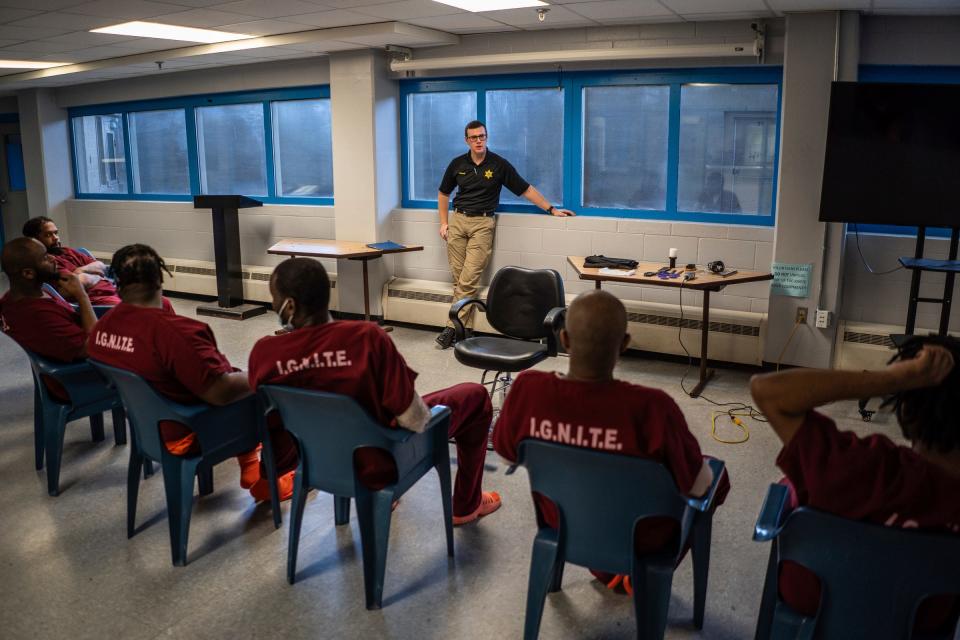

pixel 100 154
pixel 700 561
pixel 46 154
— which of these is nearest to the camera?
pixel 700 561

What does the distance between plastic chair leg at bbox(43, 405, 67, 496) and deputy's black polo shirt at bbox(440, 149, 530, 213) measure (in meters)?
3.60

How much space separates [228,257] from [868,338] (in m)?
5.79

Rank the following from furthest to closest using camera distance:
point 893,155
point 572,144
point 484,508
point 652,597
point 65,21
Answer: point 572,144
point 65,21
point 893,155
point 484,508
point 652,597

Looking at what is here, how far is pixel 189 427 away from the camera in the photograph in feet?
8.95

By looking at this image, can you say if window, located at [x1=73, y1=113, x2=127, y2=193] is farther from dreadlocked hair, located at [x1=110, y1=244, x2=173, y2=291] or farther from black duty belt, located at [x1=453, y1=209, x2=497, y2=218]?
dreadlocked hair, located at [x1=110, y1=244, x2=173, y2=291]

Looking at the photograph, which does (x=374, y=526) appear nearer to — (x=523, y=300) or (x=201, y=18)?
(x=523, y=300)

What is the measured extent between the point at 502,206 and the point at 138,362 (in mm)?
4179

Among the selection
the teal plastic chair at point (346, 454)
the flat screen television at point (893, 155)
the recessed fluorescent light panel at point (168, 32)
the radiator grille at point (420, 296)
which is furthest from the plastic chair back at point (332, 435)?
the recessed fluorescent light panel at point (168, 32)

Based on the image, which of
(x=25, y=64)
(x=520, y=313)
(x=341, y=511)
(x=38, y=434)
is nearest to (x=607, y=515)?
(x=341, y=511)

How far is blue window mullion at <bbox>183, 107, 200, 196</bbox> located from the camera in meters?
8.26

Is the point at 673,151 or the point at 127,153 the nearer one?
the point at 673,151

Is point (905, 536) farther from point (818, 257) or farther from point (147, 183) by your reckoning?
point (147, 183)

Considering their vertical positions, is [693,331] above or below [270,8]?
below

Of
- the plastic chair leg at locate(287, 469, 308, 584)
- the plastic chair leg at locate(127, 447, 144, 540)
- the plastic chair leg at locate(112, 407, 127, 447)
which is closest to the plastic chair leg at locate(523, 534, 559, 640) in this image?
the plastic chair leg at locate(287, 469, 308, 584)
